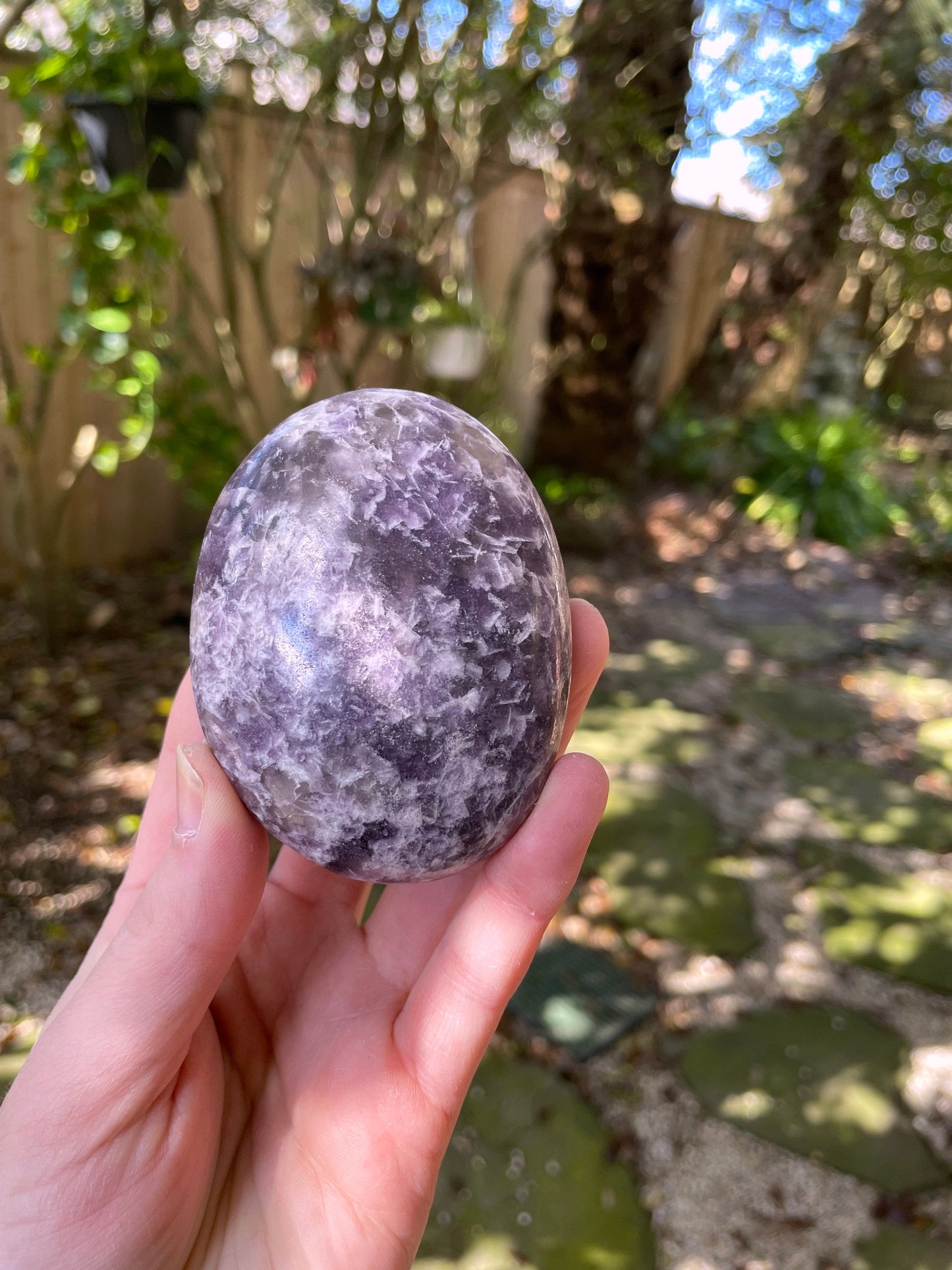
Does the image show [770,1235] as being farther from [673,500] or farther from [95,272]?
[673,500]

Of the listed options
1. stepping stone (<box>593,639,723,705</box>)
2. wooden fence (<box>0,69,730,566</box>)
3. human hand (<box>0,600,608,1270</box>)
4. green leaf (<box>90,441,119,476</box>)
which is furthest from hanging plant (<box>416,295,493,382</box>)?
human hand (<box>0,600,608,1270</box>)

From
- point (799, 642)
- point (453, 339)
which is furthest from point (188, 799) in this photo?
point (799, 642)

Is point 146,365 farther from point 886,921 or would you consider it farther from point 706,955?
point 886,921

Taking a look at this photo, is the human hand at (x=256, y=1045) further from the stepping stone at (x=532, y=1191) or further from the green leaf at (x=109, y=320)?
the green leaf at (x=109, y=320)

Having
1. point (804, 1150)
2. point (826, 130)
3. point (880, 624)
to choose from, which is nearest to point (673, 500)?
point (880, 624)

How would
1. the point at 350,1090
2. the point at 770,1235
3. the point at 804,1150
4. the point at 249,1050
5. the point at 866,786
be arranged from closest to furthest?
the point at 350,1090 < the point at 249,1050 < the point at 770,1235 < the point at 804,1150 < the point at 866,786
